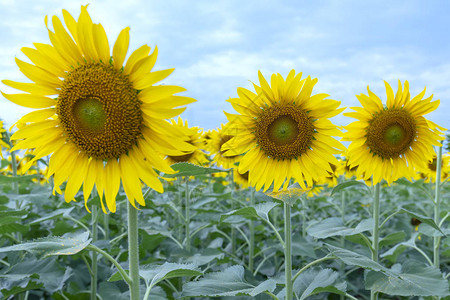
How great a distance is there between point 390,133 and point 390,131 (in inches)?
0.6

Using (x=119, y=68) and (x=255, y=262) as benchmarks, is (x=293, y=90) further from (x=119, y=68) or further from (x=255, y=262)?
(x=255, y=262)

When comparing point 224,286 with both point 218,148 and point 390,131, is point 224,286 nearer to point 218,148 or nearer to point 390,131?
→ point 390,131

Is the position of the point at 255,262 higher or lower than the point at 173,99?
lower

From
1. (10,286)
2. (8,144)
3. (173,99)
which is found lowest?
(10,286)

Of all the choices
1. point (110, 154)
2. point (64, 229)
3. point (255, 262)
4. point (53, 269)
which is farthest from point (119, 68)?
point (255, 262)

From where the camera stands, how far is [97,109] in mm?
1859

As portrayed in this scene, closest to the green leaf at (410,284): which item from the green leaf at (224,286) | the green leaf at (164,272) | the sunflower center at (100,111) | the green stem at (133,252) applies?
the green leaf at (224,286)

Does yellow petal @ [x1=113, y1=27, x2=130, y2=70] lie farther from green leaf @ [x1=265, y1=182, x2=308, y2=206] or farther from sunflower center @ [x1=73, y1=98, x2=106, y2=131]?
green leaf @ [x1=265, y1=182, x2=308, y2=206]

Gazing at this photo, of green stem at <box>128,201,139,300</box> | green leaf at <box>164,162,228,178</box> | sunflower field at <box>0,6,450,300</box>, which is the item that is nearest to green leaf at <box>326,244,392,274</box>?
sunflower field at <box>0,6,450,300</box>

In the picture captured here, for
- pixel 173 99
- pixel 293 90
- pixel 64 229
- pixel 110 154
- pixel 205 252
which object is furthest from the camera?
pixel 64 229

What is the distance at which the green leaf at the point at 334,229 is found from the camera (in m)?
2.60

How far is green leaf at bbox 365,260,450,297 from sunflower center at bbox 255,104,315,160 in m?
0.91

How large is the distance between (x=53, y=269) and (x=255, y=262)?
286cm

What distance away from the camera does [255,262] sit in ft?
17.1
